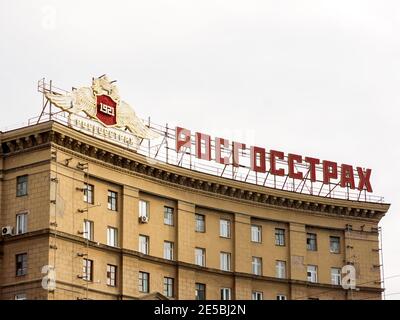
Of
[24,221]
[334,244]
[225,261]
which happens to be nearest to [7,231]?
[24,221]

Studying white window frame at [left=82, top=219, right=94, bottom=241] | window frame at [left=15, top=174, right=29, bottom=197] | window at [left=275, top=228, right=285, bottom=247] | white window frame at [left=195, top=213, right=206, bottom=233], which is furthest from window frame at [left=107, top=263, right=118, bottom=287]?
window at [left=275, top=228, right=285, bottom=247]

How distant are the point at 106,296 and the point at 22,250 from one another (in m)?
6.11

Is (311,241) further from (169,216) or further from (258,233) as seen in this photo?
(169,216)

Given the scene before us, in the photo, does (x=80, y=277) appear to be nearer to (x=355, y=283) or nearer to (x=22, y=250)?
(x=22, y=250)

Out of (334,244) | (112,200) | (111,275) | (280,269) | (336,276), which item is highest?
(112,200)

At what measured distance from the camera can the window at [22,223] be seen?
5584 cm

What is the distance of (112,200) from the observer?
60.1 meters

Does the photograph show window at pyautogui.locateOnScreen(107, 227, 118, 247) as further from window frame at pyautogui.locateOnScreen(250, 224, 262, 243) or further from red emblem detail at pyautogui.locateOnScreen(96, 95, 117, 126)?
window frame at pyautogui.locateOnScreen(250, 224, 262, 243)

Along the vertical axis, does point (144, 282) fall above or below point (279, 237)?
below

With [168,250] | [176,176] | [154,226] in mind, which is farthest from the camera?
[176,176]

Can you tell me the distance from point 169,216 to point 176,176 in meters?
→ 2.79

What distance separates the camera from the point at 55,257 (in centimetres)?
5422
